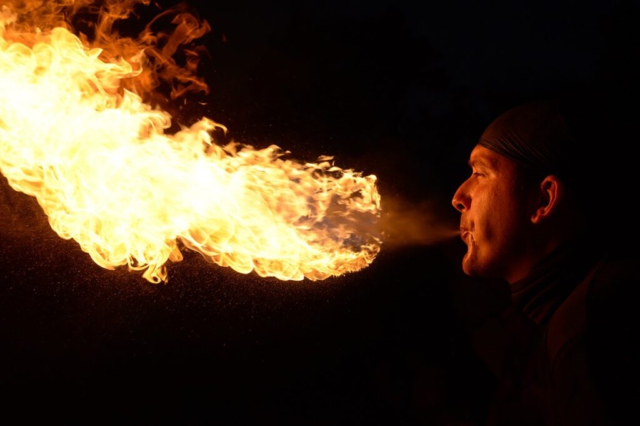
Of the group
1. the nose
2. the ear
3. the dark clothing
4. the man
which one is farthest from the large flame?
the dark clothing

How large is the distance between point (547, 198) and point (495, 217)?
268 mm

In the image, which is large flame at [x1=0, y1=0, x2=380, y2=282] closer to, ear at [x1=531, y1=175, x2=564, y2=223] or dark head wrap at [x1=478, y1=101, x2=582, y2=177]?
dark head wrap at [x1=478, y1=101, x2=582, y2=177]

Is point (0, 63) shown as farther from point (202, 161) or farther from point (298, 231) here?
point (298, 231)

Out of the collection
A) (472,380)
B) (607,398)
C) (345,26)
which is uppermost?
(345,26)

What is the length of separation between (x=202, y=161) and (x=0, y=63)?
1.51 metres

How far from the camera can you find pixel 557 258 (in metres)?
2.23

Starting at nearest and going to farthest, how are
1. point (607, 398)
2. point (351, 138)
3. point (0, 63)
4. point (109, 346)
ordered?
point (607, 398)
point (0, 63)
point (109, 346)
point (351, 138)

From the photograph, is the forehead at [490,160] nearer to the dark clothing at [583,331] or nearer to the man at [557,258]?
the man at [557,258]

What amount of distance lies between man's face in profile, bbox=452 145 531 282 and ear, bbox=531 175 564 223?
51mm

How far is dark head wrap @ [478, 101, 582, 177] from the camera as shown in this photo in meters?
2.32

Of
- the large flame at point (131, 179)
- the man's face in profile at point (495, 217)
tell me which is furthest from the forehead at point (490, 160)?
the large flame at point (131, 179)

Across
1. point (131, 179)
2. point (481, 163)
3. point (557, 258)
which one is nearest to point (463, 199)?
point (481, 163)

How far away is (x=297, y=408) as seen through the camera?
5.73m

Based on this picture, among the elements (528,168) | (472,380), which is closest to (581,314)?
(528,168)
